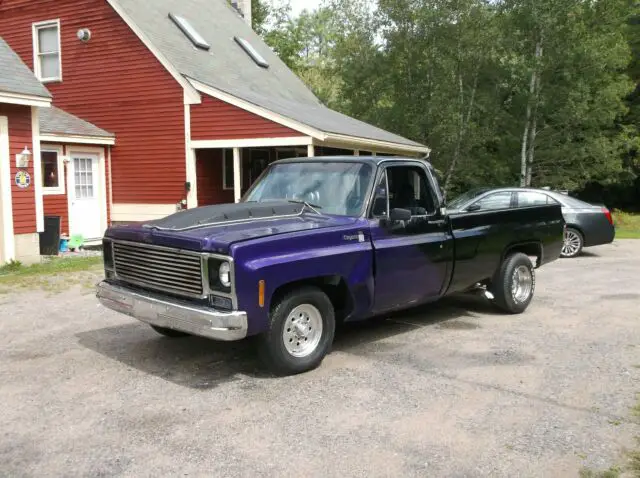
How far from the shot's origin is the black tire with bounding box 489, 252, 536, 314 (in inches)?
297

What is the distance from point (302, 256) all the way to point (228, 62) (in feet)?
52.5

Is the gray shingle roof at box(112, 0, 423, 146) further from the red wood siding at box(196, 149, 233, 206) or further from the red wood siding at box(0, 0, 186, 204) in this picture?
the red wood siding at box(196, 149, 233, 206)

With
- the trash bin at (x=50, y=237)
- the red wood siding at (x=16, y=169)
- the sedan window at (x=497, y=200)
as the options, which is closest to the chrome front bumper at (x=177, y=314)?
the red wood siding at (x=16, y=169)

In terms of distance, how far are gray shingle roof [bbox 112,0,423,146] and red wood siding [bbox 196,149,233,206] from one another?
77.8 inches

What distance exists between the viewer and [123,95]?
16.9 m

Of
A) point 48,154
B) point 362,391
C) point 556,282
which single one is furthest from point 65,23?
point 362,391

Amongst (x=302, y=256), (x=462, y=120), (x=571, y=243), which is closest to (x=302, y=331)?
(x=302, y=256)

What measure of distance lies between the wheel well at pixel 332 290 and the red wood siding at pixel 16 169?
855 centimetres

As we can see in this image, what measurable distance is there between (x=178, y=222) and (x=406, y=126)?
21818mm

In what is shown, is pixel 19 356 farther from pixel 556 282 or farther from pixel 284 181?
pixel 556 282

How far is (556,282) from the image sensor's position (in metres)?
10.1

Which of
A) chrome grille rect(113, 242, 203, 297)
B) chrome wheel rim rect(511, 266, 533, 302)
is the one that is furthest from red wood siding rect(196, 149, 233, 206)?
chrome grille rect(113, 242, 203, 297)

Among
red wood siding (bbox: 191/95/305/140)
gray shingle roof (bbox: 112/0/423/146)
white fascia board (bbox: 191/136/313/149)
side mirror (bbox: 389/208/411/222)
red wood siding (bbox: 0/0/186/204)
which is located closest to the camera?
side mirror (bbox: 389/208/411/222)

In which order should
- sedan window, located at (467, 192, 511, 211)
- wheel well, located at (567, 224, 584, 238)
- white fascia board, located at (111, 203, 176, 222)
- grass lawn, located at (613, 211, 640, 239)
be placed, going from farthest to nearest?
grass lawn, located at (613, 211, 640, 239) → white fascia board, located at (111, 203, 176, 222) → wheel well, located at (567, 224, 584, 238) → sedan window, located at (467, 192, 511, 211)
